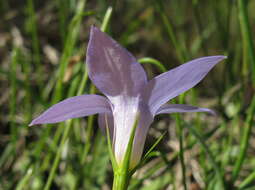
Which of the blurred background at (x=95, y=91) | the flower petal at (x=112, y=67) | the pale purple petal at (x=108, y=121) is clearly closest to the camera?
the flower petal at (x=112, y=67)

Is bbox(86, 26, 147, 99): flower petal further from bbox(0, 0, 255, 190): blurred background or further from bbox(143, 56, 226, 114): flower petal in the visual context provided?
bbox(0, 0, 255, 190): blurred background

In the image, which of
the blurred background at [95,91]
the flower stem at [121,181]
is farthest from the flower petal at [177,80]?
the blurred background at [95,91]

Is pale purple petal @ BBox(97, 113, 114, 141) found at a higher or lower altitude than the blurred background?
higher

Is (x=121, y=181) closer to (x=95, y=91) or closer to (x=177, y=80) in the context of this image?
(x=177, y=80)

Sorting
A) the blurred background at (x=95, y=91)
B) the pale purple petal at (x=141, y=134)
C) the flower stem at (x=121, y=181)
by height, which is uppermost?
the pale purple petal at (x=141, y=134)

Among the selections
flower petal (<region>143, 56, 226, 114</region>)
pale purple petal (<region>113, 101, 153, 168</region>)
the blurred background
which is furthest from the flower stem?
the blurred background

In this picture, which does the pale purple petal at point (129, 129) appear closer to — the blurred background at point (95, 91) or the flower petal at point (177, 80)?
the flower petal at point (177, 80)
